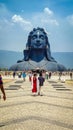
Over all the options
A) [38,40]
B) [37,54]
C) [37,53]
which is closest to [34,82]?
[38,40]

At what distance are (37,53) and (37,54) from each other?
38 centimetres

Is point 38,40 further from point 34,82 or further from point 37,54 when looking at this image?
point 34,82

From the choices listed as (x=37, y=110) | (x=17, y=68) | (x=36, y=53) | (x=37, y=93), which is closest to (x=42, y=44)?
(x=36, y=53)

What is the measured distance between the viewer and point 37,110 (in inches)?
469

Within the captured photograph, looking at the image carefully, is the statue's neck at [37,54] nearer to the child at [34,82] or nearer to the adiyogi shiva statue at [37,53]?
the adiyogi shiva statue at [37,53]

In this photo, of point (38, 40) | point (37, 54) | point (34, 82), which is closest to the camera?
point (34, 82)

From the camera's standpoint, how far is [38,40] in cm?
9938

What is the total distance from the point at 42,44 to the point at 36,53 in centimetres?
374

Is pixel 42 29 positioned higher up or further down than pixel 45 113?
higher up

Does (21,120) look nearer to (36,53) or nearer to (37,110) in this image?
(37,110)

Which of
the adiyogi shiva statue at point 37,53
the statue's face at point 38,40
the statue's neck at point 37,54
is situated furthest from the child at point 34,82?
the statue's neck at point 37,54

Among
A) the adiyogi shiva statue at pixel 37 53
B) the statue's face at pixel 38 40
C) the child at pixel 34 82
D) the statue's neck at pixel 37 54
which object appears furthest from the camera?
the statue's neck at pixel 37 54

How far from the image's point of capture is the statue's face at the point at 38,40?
99.4m

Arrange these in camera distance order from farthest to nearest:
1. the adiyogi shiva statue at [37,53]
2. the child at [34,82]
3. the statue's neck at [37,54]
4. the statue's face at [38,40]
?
1. the statue's neck at [37,54]
2. the statue's face at [38,40]
3. the adiyogi shiva statue at [37,53]
4. the child at [34,82]
